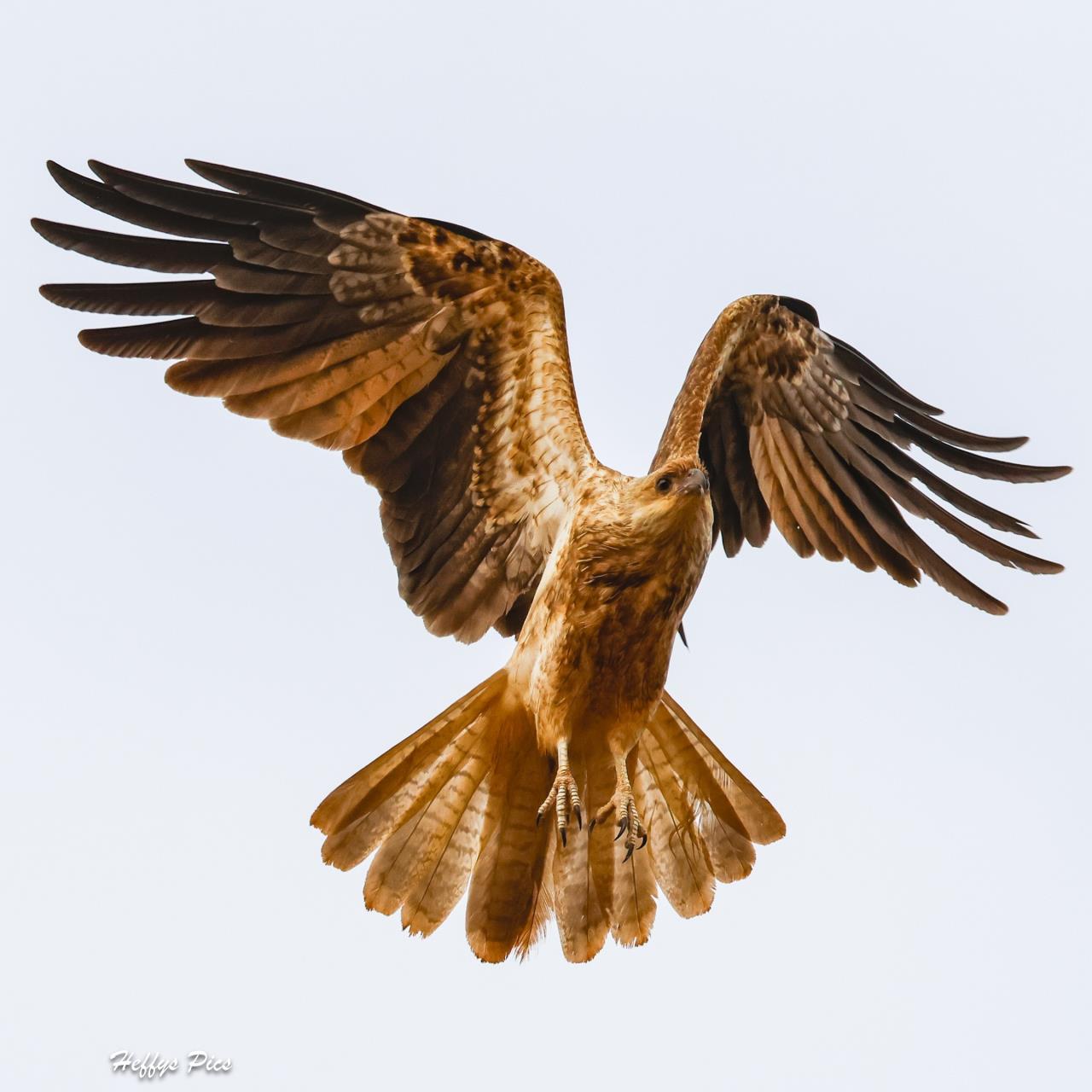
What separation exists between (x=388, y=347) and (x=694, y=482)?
1608 mm

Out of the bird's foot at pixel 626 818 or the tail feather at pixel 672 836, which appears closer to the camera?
the bird's foot at pixel 626 818

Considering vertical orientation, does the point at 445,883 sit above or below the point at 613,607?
below

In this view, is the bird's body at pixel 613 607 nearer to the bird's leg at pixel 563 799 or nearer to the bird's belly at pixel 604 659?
the bird's belly at pixel 604 659

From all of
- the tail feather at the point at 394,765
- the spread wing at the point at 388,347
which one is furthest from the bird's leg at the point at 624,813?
the spread wing at the point at 388,347

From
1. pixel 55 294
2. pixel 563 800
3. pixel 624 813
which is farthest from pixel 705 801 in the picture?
pixel 55 294

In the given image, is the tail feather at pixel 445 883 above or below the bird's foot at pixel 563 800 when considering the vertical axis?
below

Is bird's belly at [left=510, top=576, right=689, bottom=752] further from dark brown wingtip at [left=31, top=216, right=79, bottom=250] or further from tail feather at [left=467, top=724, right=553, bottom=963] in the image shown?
dark brown wingtip at [left=31, top=216, right=79, bottom=250]

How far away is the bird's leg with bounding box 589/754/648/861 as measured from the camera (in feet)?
25.6

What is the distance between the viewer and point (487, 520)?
8594 millimetres

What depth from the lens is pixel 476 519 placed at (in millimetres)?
8578

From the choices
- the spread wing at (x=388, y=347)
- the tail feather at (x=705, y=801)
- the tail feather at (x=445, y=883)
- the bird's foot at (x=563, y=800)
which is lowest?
the tail feather at (x=445, y=883)

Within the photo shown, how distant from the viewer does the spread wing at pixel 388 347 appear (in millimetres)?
7555

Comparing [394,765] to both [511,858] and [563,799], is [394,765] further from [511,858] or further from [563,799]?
[563,799]

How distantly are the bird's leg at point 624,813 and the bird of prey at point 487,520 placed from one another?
0.05 feet
